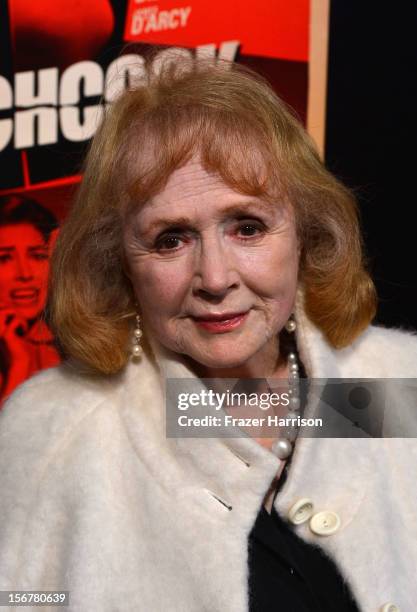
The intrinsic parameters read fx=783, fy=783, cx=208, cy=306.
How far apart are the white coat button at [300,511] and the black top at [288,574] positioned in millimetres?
35

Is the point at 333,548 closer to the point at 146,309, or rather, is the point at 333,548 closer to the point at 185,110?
the point at 146,309

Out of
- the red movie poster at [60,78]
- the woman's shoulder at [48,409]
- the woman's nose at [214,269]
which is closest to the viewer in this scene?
the woman's nose at [214,269]

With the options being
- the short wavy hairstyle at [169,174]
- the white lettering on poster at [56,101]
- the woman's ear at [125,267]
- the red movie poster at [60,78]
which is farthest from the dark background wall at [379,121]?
the woman's ear at [125,267]

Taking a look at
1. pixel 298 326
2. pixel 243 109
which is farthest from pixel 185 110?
pixel 298 326

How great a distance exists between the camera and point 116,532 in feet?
5.90

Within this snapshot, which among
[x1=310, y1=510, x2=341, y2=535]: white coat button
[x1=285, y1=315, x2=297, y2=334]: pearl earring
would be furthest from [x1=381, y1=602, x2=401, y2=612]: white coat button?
[x1=285, y1=315, x2=297, y2=334]: pearl earring

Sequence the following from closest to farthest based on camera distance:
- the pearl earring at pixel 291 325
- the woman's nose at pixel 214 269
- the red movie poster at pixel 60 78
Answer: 1. the woman's nose at pixel 214 269
2. the pearl earring at pixel 291 325
3. the red movie poster at pixel 60 78

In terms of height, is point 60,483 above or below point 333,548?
above

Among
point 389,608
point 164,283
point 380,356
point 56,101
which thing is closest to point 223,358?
point 164,283

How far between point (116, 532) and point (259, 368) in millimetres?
548

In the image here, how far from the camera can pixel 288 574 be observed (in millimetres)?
1784

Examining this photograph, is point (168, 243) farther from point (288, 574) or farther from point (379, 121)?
point (379, 121)

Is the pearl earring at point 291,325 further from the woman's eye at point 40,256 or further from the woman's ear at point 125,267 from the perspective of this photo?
the woman's eye at point 40,256

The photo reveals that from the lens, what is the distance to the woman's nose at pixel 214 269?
1688mm
